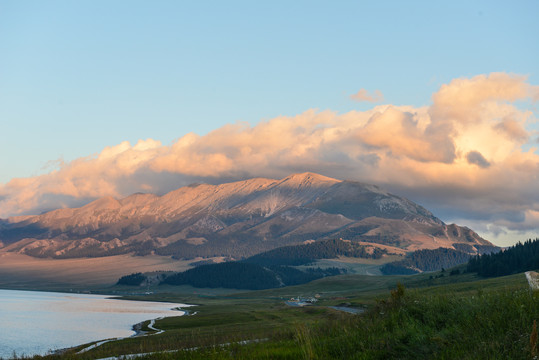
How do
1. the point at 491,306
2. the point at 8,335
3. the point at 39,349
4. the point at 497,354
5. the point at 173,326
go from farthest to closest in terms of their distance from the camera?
1. the point at 173,326
2. the point at 8,335
3. the point at 39,349
4. the point at 491,306
5. the point at 497,354

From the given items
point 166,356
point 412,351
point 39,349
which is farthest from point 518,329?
point 39,349

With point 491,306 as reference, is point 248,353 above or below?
below

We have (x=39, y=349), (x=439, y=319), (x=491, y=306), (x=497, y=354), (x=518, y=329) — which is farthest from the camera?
(x=39, y=349)

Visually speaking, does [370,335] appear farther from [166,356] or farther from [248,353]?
[166,356]

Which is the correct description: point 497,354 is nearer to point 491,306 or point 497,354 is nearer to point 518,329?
point 518,329

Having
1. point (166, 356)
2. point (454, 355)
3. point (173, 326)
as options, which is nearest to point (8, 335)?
point (173, 326)

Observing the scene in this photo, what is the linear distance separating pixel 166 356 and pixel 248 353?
3232mm

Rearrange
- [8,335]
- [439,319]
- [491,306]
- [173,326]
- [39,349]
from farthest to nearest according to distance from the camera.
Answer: [173,326], [8,335], [39,349], [439,319], [491,306]

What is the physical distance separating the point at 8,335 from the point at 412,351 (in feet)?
425

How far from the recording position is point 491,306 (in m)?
19.8

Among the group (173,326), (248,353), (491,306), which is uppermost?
(491,306)

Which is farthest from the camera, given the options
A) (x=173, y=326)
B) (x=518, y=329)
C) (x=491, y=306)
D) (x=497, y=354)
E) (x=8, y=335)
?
(x=173, y=326)

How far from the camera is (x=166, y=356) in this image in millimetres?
20375

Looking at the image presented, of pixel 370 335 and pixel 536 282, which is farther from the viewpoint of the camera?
pixel 536 282
